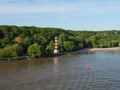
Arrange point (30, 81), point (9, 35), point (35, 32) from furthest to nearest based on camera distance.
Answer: point (35, 32)
point (9, 35)
point (30, 81)

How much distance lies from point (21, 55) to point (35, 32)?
19.5m

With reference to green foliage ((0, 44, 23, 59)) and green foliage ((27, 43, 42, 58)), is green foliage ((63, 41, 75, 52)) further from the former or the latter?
green foliage ((0, 44, 23, 59))

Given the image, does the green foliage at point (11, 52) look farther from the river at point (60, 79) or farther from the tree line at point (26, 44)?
the river at point (60, 79)

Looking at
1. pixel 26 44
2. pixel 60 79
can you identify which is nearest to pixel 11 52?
pixel 26 44

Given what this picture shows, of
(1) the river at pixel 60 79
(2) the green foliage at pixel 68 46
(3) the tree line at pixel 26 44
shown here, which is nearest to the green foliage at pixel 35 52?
(3) the tree line at pixel 26 44

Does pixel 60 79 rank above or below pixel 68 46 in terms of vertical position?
below

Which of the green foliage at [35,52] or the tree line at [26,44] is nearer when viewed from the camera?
the tree line at [26,44]

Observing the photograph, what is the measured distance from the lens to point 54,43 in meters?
60.8

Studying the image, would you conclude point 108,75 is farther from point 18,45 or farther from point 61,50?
point 61,50

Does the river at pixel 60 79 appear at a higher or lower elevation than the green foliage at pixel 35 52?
lower

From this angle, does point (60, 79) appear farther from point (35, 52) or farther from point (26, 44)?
point (26, 44)

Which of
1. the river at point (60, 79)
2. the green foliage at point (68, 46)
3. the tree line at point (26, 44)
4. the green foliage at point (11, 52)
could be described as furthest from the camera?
the green foliage at point (68, 46)

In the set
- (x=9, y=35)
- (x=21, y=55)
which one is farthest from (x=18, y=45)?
(x=9, y=35)

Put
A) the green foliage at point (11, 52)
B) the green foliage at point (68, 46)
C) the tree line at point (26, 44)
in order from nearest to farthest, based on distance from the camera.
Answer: the green foliage at point (11, 52)
the tree line at point (26, 44)
the green foliage at point (68, 46)
